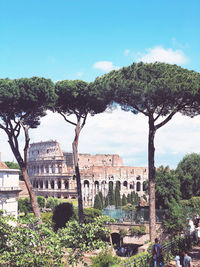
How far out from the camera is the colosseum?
54.3m

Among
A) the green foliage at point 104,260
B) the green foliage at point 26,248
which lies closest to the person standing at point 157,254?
the green foliage at point 26,248

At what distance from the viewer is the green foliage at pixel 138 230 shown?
19.9m

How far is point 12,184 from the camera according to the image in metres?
19.4

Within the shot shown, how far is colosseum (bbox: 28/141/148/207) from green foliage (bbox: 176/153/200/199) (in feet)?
83.3

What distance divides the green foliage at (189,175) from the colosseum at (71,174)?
2540 centimetres

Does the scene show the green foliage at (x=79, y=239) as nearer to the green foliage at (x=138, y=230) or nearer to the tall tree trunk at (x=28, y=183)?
the tall tree trunk at (x=28, y=183)

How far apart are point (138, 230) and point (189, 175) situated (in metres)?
10.1

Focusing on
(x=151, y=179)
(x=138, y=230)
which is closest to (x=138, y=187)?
(x=138, y=230)

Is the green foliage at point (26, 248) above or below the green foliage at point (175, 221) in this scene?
above

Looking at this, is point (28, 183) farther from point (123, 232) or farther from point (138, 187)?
point (138, 187)

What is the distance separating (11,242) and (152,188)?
7.16m

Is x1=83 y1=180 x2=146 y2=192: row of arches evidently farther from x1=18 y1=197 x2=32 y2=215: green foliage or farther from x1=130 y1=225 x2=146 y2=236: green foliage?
x1=130 y1=225 x2=146 y2=236: green foliage

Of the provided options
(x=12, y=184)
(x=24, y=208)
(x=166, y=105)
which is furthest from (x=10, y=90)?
(x=24, y=208)

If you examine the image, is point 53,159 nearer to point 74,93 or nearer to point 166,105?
point 74,93
